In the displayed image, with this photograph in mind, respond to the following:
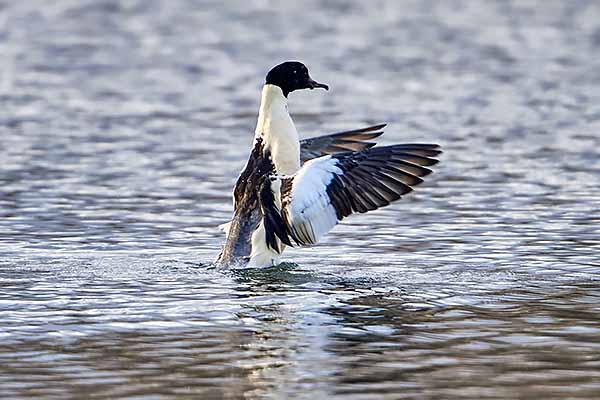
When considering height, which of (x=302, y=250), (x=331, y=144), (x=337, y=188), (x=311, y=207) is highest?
(x=331, y=144)

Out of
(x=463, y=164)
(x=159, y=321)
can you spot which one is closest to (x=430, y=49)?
(x=463, y=164)

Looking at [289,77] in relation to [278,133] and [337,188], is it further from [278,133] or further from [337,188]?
[337,188]

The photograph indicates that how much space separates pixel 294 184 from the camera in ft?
37.3

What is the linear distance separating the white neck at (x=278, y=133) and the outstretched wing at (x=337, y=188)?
368mm

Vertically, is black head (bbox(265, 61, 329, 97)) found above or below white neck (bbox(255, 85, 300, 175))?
above

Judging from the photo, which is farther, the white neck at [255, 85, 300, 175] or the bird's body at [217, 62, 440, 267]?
the white neck at [255, 85, 300, 175]

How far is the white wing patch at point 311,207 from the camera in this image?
11250 millimetres

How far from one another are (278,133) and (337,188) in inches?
36.8

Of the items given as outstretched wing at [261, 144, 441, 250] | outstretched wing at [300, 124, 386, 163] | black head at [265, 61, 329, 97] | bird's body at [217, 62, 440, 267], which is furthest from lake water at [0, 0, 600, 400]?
black head at [265, 61, 329, 97]

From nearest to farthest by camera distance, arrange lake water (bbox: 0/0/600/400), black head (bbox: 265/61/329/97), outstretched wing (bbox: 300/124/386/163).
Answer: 1. lake water (bbox: 0/0/600/400)
2. black head (bbox: 265/61/329/97)
3. outstretched wing (bbox: 300/124/386/163)

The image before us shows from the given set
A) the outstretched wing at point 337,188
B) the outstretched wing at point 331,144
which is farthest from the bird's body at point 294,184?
the outstretched wing at point 331,144

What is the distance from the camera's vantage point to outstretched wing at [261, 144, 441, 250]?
11266mm

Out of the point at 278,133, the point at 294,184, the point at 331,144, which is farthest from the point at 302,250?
the point at 294,184

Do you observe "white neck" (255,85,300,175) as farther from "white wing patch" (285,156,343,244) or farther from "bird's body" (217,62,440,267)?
"white wing patch" (285,156,343,244)
